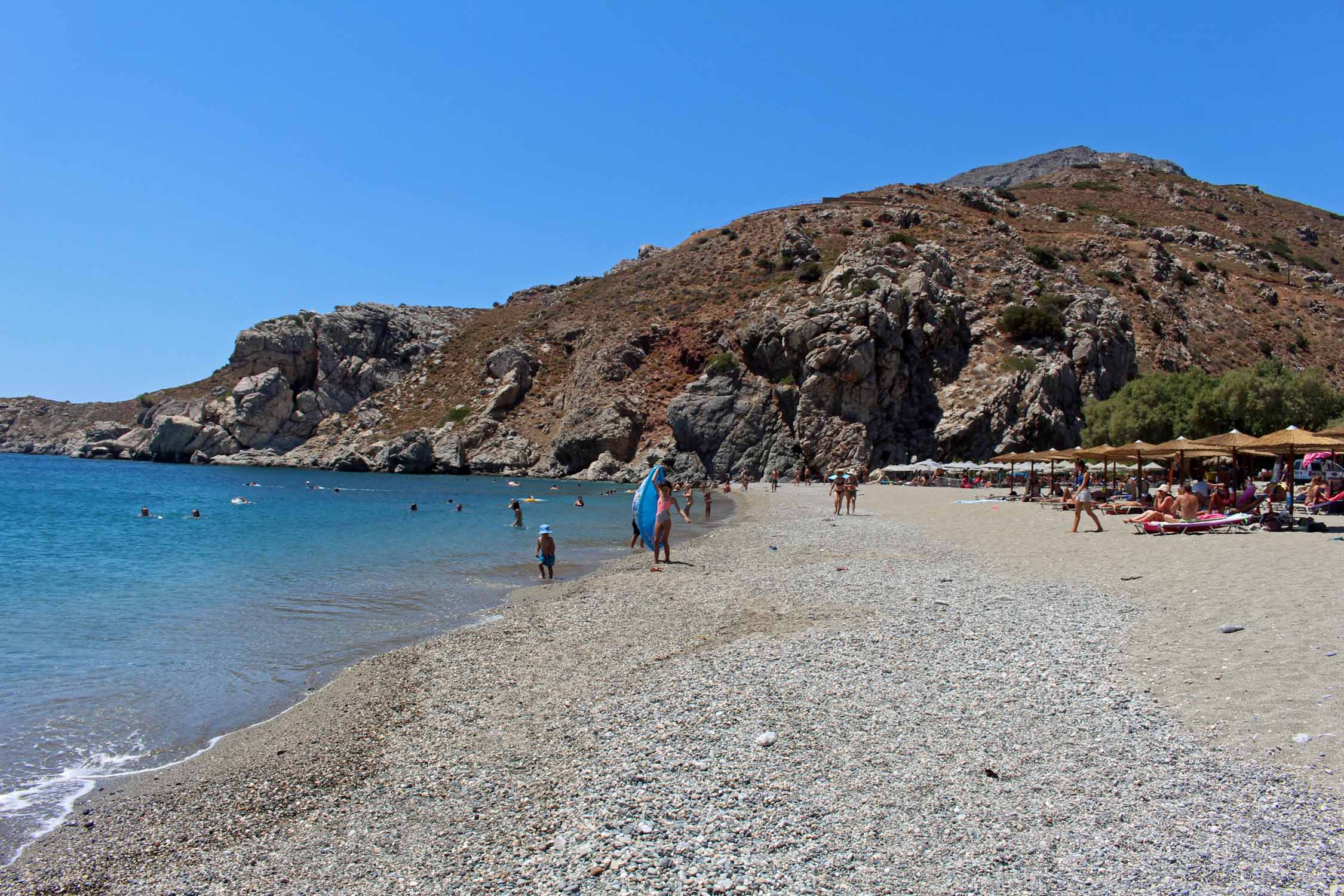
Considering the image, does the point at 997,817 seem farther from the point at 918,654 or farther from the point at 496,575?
the point at 496,575

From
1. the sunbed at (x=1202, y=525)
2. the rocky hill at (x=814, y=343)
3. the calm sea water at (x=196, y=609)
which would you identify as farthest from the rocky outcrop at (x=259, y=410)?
the sunbed at (x=1202, y=525)

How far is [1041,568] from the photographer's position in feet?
45.8

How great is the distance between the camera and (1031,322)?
58.5 metres

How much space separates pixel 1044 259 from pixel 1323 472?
154ft

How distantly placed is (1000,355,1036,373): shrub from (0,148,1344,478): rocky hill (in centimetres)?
16

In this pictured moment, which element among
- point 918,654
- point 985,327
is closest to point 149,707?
point 918,654

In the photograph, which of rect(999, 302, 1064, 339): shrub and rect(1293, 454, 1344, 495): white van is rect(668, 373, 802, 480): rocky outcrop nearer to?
rect(999, 302, 1064, 339): shrub

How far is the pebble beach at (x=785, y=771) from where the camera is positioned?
13.6 feet

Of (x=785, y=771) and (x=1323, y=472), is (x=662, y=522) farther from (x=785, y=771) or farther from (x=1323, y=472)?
(x=1323, y=472)

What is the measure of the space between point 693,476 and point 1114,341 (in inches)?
1291

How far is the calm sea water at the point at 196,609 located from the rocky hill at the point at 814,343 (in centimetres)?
2976

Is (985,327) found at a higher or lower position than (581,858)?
higher

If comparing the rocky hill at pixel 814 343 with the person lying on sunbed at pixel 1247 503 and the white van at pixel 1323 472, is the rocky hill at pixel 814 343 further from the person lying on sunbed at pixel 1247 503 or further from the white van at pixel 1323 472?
the person lying on sunbed at pixel 1247 503

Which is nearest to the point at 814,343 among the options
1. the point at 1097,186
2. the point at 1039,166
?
the point at 1097,186
